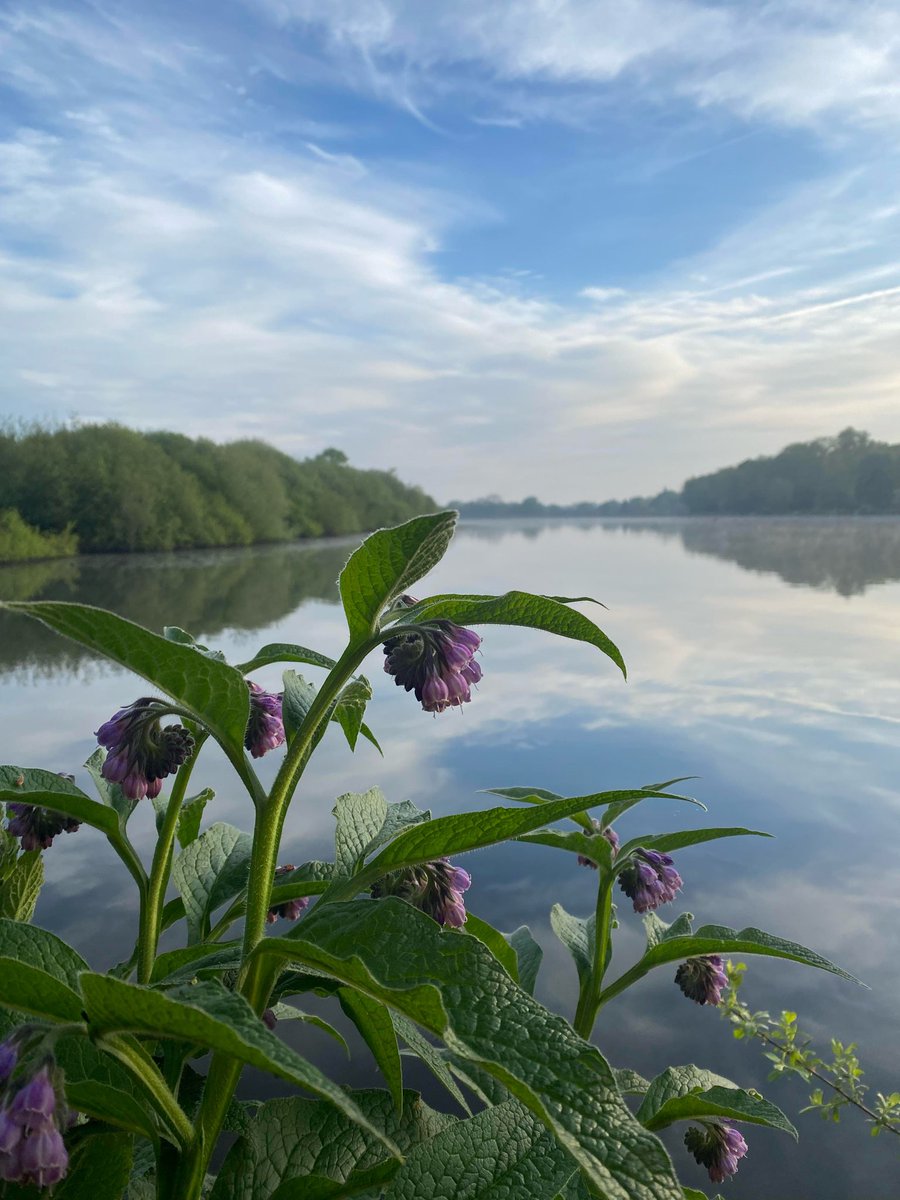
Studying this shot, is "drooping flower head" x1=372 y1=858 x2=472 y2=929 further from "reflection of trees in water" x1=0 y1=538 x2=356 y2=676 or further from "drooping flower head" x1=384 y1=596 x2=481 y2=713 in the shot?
"reflection of trees in water" x1=0 y1=538 x2=356 y2=676

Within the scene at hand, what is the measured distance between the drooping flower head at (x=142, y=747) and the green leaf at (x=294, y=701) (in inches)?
5.2

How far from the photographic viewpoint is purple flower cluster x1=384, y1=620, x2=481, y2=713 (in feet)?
2.73

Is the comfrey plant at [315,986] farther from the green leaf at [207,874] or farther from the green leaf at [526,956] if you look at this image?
the green leaf at [526,956]

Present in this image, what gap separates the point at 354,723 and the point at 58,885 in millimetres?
1726

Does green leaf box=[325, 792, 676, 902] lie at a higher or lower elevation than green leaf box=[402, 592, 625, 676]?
lower

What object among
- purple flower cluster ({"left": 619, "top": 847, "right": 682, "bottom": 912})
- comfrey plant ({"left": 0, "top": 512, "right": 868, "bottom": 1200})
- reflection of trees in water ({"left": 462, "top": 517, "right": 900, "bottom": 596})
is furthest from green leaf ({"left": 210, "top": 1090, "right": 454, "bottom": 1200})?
reflection of trees in water ({"left": 462, "top": 517, "right": 900, "bottom": 596})

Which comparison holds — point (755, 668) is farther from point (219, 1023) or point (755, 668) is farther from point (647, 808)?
point (219, 1023)

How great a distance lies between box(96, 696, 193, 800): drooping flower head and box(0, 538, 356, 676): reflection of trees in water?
2.38 m

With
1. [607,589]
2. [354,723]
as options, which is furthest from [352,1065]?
[607,589]

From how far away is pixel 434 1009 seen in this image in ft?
1.73

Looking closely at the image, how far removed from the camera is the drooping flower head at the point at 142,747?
912 mm

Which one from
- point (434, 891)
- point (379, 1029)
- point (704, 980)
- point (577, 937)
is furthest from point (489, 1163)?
point (704, 980)

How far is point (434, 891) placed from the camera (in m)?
0.97

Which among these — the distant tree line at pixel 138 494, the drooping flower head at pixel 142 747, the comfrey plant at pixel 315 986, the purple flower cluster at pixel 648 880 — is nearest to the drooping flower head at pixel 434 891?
the comfrey plant at pixel 315 986
